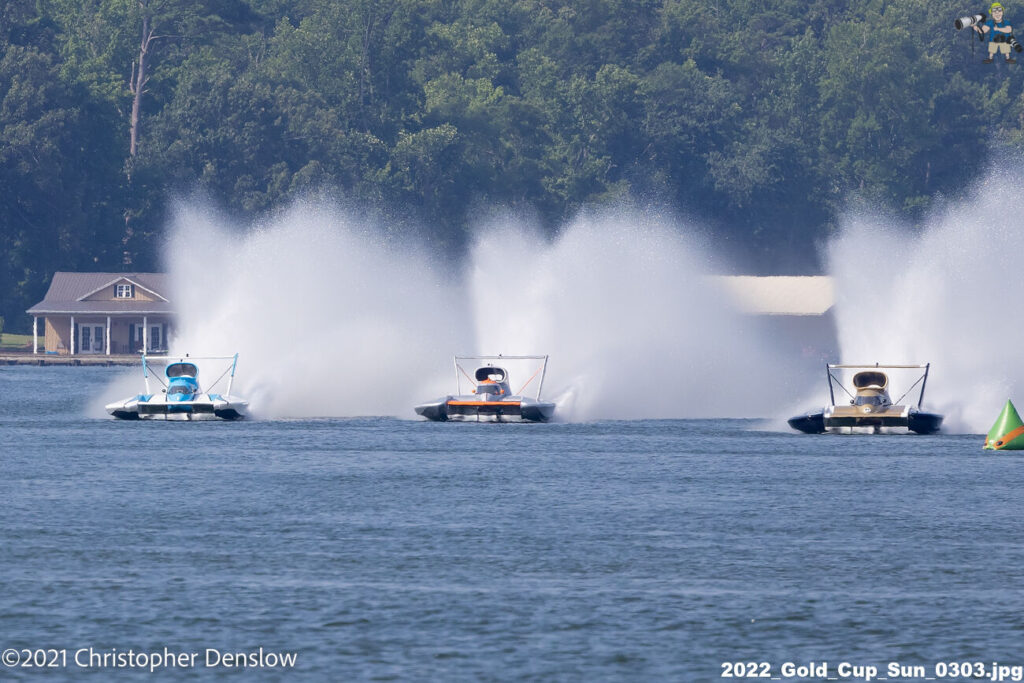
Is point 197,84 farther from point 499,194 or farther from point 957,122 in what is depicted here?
point 957,122

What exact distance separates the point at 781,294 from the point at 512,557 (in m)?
116

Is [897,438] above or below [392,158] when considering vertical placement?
below

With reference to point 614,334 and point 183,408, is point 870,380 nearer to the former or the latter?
point 614,334

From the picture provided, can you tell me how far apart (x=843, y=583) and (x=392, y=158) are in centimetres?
14906

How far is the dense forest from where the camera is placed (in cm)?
17062

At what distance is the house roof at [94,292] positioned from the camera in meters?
152

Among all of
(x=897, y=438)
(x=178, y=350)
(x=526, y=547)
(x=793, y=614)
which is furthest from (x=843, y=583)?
(x=178, y=350)

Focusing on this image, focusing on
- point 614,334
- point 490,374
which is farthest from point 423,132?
point 490,374

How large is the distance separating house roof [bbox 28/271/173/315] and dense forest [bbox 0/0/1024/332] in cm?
1003

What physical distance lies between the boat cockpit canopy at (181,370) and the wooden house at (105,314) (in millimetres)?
80439

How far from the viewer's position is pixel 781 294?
15100cm

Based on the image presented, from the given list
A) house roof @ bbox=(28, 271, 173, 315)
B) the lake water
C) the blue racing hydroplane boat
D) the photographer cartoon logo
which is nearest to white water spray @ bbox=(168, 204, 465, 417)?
the blue racing hydroplane boat

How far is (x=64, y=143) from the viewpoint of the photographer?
544 ft

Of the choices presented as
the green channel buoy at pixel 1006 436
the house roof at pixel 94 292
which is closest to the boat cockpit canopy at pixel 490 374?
the green channel buoy at pixel 1006 436
